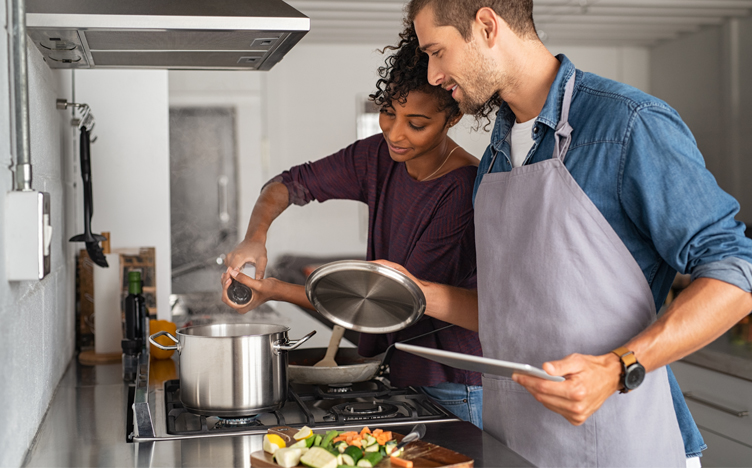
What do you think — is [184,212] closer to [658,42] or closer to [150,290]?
[150,290]

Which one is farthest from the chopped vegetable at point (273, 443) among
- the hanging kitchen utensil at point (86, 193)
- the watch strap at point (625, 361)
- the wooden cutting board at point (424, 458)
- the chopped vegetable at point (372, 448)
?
the hanging kitchen utensil at point (86, 193)

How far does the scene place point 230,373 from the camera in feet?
3.82

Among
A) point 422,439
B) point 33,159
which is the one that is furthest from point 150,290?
point 422,439

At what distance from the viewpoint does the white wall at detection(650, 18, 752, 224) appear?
4148 mm

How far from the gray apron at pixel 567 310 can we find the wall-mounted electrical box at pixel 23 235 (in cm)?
74

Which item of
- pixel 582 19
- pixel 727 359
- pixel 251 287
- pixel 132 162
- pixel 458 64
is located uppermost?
pixel 582 19

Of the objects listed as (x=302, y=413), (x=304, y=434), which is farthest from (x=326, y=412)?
(x=304, y=434)

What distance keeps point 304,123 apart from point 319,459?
469 cm

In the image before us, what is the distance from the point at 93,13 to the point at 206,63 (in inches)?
18.8

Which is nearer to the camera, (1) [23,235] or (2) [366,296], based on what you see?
(1) [23,235]

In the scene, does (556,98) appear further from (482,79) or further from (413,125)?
(413,125)

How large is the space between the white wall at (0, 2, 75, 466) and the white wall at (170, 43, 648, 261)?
333 cm

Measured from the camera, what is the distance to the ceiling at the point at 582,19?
4207 millimetres

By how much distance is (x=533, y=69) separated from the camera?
1.20 metres
